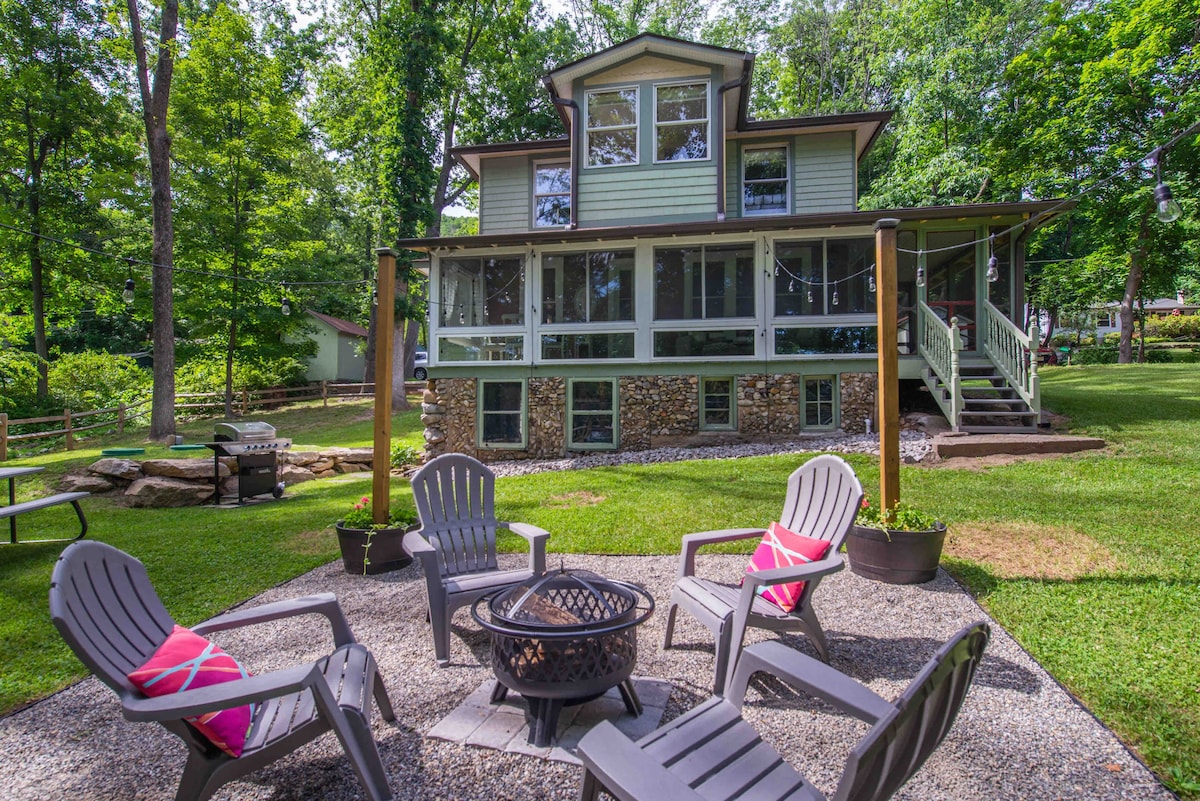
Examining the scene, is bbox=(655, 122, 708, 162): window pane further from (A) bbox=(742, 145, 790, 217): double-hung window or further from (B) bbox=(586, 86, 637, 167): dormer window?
(A) bbox=(742, 145, 790, 217): double-hung window

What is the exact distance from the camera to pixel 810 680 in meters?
1.91

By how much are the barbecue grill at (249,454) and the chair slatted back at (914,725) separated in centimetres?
931

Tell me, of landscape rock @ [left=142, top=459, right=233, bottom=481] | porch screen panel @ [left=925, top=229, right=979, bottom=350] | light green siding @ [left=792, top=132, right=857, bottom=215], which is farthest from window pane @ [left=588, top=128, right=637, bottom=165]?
landscape rock @ [left=142, top=459, right=233, bottom=481]

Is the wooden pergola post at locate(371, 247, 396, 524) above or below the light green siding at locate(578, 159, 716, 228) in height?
below

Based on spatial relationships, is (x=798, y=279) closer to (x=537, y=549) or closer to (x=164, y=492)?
(x=537, y=549)

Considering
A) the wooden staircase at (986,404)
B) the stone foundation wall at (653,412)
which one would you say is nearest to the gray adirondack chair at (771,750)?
the wooden staircase at (986,404)

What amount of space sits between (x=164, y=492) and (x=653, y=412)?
794 centimetres

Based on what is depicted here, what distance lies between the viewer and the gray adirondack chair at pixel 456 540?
3250 mm

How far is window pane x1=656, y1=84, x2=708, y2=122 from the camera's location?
11758 millimetres

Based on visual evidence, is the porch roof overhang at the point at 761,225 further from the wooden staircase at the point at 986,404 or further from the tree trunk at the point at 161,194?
the tree trunk at the point at 161,194

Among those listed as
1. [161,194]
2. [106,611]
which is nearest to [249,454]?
[106,611]

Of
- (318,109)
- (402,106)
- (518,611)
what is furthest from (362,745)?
(318,109)

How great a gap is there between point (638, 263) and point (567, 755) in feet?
31.8

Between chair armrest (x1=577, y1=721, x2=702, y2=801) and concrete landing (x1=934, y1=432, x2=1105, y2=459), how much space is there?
8276 mm
